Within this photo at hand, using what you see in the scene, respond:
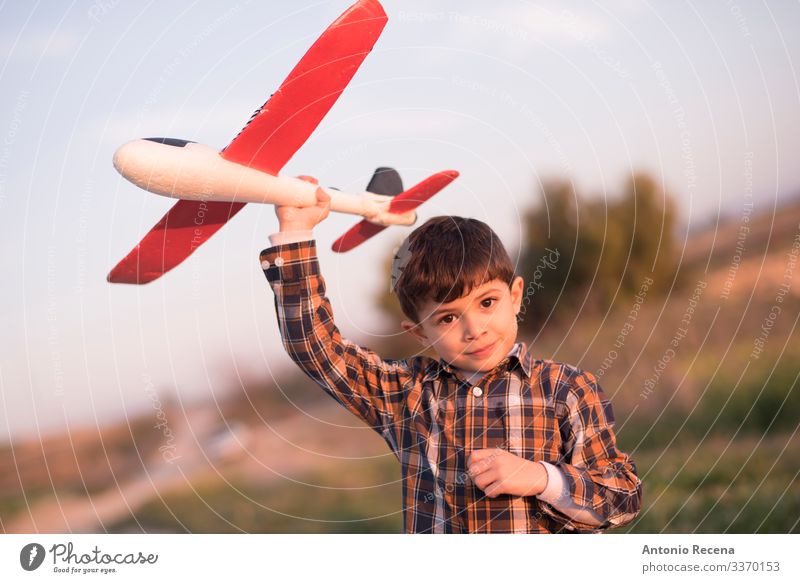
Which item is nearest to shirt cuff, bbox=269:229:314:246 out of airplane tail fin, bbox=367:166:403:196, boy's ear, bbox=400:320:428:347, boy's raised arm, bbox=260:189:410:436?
boy's raised arm, bbox=260:189:410:436

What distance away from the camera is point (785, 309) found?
414 cm

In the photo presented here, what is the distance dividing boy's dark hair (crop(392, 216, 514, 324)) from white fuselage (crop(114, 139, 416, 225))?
0.76 ft

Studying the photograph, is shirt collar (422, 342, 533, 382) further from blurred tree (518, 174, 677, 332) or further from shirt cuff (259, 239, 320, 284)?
blurred tree (518, 174, 677, 332)

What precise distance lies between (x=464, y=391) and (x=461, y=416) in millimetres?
47

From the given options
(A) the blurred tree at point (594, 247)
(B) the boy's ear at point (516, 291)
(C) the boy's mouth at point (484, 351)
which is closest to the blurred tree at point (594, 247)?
(A) the blurred tree at point (594, 247)

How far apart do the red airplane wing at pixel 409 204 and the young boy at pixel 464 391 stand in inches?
16.1

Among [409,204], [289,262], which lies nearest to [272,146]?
[289,262]

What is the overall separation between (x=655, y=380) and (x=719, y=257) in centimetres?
141

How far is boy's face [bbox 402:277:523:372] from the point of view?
146 cm

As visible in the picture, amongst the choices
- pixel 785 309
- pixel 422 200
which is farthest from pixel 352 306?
pixel 785 309

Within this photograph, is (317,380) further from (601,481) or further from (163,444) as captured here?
(163,444)

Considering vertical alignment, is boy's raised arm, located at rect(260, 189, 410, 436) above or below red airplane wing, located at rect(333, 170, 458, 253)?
below
